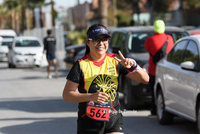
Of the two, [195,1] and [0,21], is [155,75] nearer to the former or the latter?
[195,1]

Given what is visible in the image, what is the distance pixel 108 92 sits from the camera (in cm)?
402

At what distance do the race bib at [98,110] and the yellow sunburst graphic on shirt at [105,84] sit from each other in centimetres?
8

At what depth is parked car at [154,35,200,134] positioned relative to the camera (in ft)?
21.8

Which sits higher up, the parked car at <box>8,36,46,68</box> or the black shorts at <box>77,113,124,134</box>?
the black shorts at <box>77,113,124,134</box>

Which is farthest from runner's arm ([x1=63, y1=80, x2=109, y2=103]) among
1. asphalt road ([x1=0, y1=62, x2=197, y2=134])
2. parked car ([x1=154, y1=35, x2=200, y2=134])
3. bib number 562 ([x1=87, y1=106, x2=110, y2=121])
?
asphalt road ([x1=0, y1=62, x2=197, y2=134])

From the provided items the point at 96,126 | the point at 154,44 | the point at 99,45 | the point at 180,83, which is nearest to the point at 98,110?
the point at 96,126

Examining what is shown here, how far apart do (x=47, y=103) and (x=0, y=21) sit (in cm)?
10853

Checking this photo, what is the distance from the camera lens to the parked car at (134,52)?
9250 millimetres

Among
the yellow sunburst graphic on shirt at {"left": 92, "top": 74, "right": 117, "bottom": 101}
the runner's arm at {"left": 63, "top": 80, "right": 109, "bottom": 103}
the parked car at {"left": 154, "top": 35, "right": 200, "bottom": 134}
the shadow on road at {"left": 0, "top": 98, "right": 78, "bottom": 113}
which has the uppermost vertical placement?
the yellow sunburst graphic on shirt at {"left": 92, "top": 74, "right": 117, "bottom": 101}

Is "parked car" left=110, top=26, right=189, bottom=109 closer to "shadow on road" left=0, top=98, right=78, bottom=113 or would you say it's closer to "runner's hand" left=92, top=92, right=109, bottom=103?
"shadow on road" left=0, top=98, right=78, bottom=113

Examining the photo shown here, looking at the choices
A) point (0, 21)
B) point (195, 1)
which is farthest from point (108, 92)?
point (0, 21)

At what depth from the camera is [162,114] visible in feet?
26.4

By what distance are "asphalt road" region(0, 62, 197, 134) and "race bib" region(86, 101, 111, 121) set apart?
3553 millimetres

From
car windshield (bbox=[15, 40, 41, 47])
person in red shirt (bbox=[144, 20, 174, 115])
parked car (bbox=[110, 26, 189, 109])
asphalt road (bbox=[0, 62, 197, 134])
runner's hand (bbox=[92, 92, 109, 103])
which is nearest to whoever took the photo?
runner's hand (bbox=[92, 92, 109, 103])
